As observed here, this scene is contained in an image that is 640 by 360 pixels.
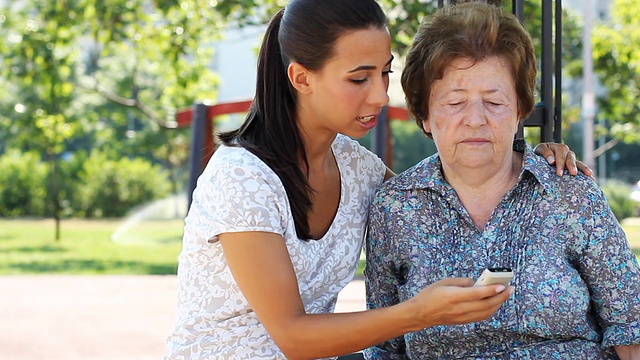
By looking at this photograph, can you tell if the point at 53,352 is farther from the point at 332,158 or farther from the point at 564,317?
the point at 564,317

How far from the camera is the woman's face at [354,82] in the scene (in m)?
2.28

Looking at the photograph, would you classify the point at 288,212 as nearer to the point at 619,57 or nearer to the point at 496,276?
the point at 496,276

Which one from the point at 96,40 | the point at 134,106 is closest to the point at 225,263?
the point at 96,40

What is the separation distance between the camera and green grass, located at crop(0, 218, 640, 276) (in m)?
12.7

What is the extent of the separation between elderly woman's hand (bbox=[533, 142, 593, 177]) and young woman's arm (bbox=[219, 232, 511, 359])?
665 mm

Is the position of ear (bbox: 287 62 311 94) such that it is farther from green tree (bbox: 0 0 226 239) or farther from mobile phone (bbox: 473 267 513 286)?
green tree (bbox: 0 0 226 239)

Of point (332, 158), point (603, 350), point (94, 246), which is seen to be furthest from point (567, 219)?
point (94, 246)

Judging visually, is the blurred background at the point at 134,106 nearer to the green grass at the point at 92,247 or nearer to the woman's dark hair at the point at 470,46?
the green grass at the point at 92,247

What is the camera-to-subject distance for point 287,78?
241 cm

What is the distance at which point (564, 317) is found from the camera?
2.29m

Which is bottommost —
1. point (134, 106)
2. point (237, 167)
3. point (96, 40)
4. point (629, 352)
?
point (629, 352)

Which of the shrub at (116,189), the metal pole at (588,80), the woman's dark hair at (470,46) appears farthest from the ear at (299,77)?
the shrub at (116,189)

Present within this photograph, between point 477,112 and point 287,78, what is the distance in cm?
50

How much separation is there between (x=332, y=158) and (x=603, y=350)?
0.91 metres
